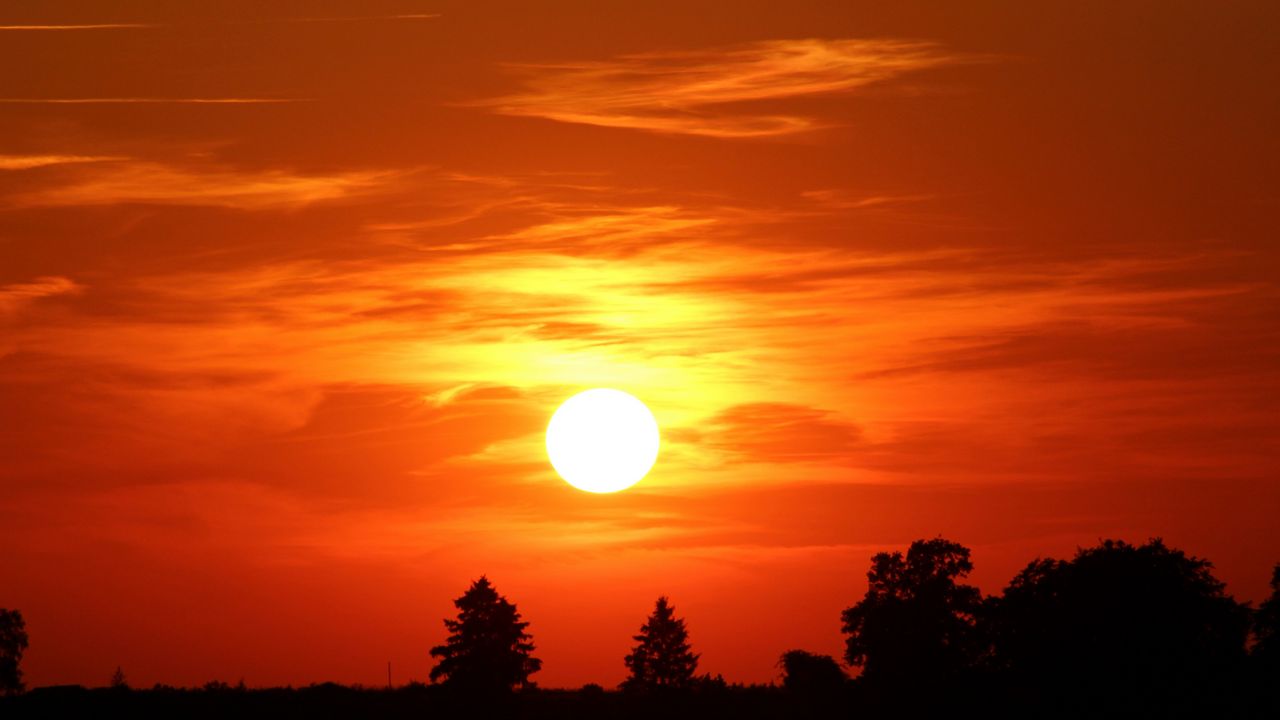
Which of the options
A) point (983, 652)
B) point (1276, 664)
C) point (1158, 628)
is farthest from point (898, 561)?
point (1276, 664)

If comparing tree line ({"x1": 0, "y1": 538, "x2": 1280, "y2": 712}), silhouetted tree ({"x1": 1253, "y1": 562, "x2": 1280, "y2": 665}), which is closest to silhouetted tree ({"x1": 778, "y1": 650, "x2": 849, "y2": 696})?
tree line ({"x1": 0, "y1": 538, "x2": 1280, "y2": 712})

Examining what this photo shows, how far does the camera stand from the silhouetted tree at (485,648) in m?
Answer: 126

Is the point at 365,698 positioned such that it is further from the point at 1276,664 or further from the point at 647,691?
the point at 1276,664

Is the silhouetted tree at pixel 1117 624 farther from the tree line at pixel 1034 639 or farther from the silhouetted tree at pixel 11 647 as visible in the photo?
the silhouetted tree at pixel 11 647

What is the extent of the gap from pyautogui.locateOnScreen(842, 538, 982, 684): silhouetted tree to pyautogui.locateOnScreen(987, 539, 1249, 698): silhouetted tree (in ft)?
9.28

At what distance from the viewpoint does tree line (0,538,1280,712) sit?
108750mm

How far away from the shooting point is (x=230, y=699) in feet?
387

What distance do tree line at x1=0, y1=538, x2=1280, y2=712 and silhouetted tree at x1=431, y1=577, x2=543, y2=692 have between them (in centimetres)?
9

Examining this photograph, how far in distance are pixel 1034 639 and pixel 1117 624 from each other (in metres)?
4.94

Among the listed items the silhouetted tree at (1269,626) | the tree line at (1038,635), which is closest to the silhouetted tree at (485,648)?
the tree line at (1038,635)

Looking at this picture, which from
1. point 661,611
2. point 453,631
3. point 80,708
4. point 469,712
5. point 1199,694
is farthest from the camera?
point 661,611

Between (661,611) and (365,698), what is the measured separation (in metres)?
37.4

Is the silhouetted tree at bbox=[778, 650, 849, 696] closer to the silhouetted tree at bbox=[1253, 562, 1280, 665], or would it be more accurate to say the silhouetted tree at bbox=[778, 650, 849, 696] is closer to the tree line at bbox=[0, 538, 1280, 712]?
the tree line at bbox=[0, 538, 1280, 712]

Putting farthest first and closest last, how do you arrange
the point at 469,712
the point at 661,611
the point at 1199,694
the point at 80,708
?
the point at 661,611 < the point at 469,712 < the point at 80,708 < the point at 1199,694
